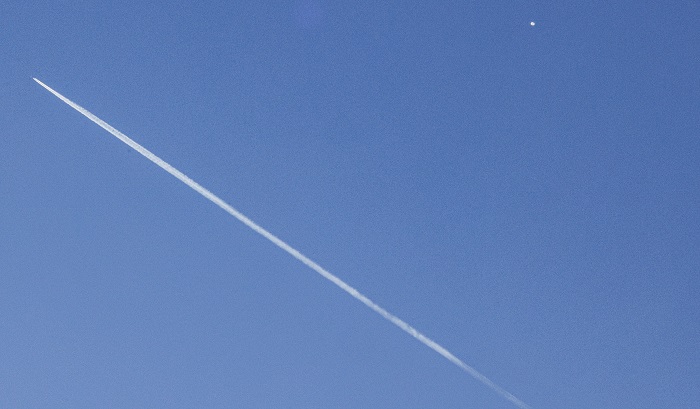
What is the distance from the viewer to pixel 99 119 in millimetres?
25156

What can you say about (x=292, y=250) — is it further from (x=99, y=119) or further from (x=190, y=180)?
(x=99, y=119)

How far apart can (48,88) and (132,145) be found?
5.26 ft

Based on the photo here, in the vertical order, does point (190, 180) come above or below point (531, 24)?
below

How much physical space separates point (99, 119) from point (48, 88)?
37.3 inches

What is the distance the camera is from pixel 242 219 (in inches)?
1001

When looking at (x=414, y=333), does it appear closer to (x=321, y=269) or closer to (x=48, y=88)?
(x=321, y=269)

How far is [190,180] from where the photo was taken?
83.1 ft

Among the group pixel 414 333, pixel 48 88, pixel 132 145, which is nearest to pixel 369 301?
pixel 414 333

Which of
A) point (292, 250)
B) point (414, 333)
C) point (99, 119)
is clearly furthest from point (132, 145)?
point (414, 333)

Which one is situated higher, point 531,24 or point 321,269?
point 531,24

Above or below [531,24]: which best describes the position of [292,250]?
below

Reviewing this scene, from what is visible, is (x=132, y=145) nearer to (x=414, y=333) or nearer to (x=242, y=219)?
(x=242, y=219)

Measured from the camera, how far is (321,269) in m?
25.4

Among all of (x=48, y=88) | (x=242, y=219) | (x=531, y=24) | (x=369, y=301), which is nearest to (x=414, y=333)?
(x=369, y=301)
